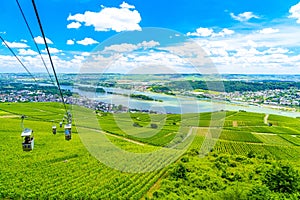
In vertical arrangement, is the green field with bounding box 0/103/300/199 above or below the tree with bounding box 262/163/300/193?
below

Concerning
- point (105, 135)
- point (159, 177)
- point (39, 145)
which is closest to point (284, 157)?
point (159, 177)

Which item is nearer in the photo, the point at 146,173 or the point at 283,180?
the point at 283,180

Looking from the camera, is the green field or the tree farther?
the tree

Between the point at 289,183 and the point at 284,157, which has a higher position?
the point at 289,183

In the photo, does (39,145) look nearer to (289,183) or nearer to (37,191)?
(37,191)

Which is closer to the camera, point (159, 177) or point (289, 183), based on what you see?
point (289, 183)

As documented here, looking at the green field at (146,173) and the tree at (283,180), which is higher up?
the tree at (283,180)

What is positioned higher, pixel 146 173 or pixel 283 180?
pixel 283 180

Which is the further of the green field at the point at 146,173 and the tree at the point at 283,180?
the tree at the point at 283,180
